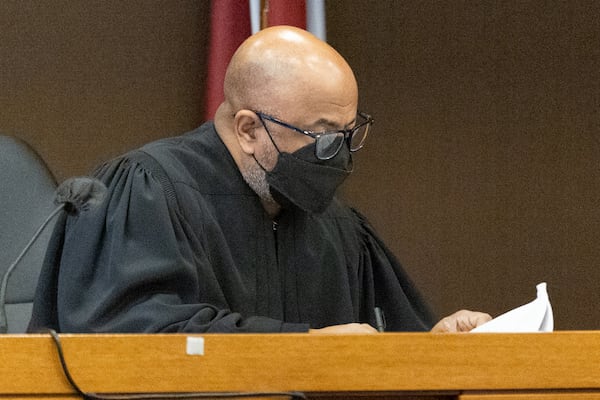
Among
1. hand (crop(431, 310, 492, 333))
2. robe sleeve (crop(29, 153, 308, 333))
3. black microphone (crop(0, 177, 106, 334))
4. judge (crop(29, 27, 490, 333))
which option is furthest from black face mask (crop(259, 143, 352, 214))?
black microphone (crop(0, 177, 106, 334))

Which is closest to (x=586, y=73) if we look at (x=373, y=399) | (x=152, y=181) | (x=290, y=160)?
(x=290, y=160)

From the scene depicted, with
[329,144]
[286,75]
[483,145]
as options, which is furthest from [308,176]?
[483,145]

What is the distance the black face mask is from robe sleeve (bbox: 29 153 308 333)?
216mm

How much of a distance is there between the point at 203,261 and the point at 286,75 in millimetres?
383

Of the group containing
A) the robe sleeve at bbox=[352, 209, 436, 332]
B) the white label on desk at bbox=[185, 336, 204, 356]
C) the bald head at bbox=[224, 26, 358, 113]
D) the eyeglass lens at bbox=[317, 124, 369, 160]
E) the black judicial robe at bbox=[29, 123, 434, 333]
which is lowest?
the robe sleeve at bbox=[352, 209, 436, 332]

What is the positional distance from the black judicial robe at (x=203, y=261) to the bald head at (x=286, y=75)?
13 centimetres

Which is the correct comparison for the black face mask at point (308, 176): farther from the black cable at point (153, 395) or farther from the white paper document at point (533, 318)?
the black cable at point (153, 395)

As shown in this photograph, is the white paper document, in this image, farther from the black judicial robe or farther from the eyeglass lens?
the eyeglass lens

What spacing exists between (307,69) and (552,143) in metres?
1.23

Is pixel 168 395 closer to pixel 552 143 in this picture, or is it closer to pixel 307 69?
pixel 307 69

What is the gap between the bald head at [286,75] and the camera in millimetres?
2016

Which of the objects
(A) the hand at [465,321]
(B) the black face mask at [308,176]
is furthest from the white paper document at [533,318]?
(B) the black face mask at [308,176]

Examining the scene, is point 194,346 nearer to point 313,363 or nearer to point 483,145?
point 313,363

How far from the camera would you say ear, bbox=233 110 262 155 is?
2.05m
